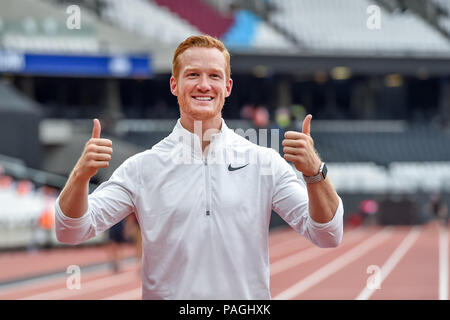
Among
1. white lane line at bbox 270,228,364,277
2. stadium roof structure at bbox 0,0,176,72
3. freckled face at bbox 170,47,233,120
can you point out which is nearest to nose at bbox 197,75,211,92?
freckled face at bbox 170,47,233,120

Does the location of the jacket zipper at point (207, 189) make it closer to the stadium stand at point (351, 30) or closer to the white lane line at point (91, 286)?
the white lane line at point (91, 286)

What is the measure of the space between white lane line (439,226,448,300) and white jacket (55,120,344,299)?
25.8 ft

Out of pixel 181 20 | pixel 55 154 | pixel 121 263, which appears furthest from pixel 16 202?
pixel 181 20

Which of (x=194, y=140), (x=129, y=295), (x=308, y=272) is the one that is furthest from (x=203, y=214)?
(x=308, y=272)

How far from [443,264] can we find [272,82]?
20089mm

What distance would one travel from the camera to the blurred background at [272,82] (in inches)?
1071

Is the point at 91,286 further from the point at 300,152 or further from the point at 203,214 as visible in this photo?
the point at 300,152

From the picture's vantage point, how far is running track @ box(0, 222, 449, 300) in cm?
1096

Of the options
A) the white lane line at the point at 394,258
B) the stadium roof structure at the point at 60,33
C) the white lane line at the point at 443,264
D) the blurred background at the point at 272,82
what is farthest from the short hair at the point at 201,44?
the stadium roof structure at the point at 60,33

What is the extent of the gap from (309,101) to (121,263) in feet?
69.0

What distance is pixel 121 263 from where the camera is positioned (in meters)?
15.5

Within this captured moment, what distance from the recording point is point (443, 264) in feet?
49.5

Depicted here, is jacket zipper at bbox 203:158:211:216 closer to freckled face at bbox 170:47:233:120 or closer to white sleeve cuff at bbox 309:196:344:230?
freckled face at bbox 170:47:233:120

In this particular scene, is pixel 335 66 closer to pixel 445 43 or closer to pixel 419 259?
pixel 445 43
